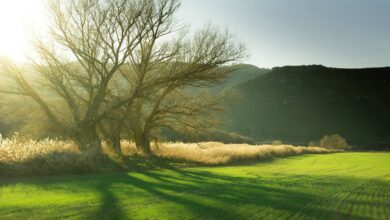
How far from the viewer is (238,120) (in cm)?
13188

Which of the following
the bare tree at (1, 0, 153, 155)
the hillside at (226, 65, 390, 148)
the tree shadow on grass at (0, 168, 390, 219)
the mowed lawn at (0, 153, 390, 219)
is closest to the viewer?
the mowed lawn at (0, 153, 390, 219)

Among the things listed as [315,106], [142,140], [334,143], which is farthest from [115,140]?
[315,106]

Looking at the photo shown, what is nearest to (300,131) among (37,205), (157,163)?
(157,163)

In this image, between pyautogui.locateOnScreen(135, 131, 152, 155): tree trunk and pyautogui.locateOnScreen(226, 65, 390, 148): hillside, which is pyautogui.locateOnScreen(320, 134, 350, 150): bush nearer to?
pyautogui.locateOnScreen(226, 65, 390, 148): hillside

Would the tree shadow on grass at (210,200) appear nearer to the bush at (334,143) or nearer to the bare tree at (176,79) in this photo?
the bare tree at (176,79)

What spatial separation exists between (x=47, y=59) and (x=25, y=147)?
1041 centimetres

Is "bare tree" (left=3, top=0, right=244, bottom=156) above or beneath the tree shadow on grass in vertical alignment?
above

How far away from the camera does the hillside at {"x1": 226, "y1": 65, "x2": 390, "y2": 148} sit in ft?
407

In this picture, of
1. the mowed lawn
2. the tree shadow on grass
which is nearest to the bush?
the tree shadow on grass

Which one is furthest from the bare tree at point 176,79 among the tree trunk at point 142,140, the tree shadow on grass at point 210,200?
the tree shadow on grass at point 210,200

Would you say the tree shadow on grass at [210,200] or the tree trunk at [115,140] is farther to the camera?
the tree trunk at [115,140]

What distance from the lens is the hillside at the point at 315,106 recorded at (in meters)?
124

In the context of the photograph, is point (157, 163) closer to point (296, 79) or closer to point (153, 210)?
point (153, 210)

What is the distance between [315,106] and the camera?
440 ft
